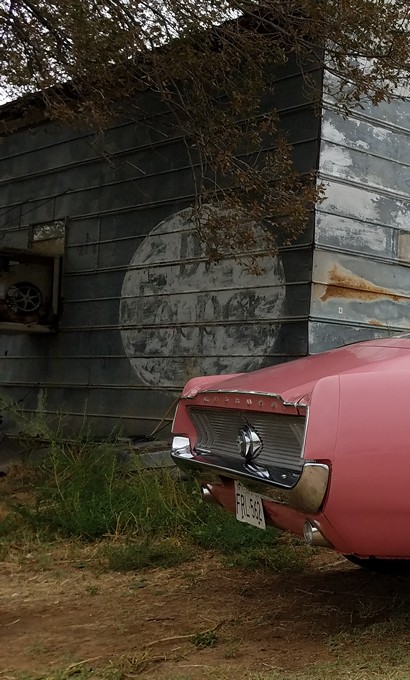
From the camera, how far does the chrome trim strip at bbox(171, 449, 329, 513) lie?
2768mm

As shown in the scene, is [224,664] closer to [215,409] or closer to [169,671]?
[169,671]

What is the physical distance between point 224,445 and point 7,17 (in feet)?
13.4

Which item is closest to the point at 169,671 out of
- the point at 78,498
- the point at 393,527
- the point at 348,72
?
the point at 393,527

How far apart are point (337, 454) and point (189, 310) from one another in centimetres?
492

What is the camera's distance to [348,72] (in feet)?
20.5

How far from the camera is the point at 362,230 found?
693 cm

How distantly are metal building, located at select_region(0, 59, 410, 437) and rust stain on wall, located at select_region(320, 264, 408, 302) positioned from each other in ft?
0.04

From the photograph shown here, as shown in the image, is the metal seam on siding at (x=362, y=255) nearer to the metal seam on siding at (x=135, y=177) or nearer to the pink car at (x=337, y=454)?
the metal seam on siding at (x=135, y=177)

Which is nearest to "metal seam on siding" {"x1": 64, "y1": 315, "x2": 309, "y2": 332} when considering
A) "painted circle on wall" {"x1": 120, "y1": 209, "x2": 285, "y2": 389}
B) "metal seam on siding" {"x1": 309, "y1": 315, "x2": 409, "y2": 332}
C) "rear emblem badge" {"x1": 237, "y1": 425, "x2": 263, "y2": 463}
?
"painted circle on wall" {"x1": 120, "y1": 209, "x2": 285, "y2": 389}

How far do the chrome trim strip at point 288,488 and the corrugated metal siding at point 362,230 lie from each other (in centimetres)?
319

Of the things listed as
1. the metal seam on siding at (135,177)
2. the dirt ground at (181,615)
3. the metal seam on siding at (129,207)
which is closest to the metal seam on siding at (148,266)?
the metal seam on siding at (129,207)

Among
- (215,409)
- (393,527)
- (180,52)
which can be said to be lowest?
(393,527)

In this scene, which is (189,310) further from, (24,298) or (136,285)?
(24,298)

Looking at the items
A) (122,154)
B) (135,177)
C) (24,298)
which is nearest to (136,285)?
(135,177)
